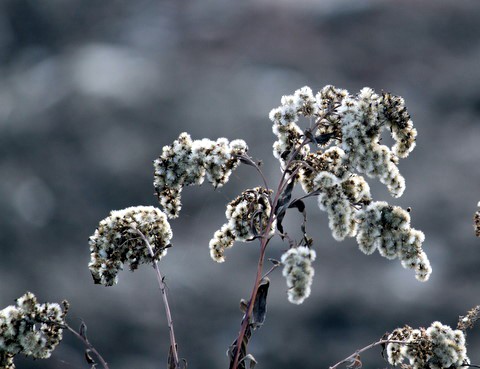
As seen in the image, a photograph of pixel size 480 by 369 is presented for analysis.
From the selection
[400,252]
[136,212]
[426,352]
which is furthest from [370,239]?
[136,212]

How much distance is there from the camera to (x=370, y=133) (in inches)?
134

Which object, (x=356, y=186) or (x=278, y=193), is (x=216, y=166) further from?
(x=356, y=186)

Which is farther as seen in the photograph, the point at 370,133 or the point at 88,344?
the point at 88,344

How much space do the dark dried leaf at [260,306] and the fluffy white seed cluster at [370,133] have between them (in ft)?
2.93

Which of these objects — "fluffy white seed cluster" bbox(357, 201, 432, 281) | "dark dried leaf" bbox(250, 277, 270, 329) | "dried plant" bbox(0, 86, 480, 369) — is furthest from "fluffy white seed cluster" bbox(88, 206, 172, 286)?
"fluffy white seed cluster" bbox(357, 201, 432, 281)

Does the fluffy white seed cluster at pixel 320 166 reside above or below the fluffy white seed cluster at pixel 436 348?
above

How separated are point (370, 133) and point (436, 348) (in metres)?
1.32

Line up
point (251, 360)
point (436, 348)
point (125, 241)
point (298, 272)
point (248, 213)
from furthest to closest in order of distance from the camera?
1. point (248, 213)
2. point (125, 241)
3. point (436, 348)
4. point (251, 360)
5. point (298, 272)

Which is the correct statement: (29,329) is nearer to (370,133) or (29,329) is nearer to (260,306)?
(260,306)

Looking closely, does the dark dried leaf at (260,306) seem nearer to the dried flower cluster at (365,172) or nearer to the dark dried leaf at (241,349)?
the dark dried leaf at (241,349)

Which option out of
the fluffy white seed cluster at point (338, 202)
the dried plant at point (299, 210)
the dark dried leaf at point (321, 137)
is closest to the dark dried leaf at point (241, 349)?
the dried plant at point (299, 210)

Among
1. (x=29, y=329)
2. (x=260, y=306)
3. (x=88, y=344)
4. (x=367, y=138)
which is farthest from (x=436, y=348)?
(x=29, y=329)

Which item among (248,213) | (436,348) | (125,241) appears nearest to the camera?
(436,348)

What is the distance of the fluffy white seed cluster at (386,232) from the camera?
3381 mm
